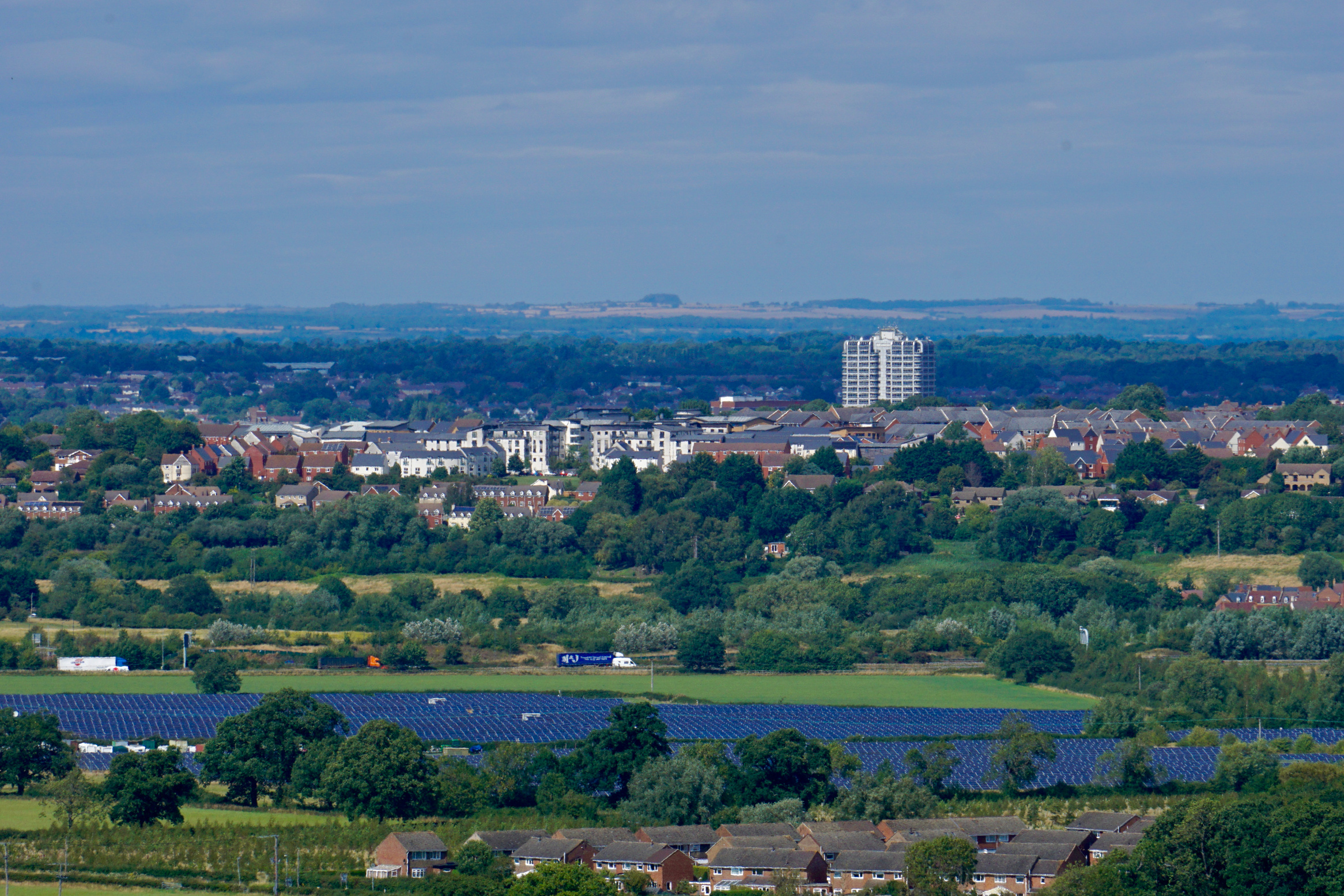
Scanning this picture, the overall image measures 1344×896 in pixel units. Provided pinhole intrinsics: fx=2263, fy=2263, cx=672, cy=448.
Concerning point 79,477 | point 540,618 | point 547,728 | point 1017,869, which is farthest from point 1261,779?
point 79,477

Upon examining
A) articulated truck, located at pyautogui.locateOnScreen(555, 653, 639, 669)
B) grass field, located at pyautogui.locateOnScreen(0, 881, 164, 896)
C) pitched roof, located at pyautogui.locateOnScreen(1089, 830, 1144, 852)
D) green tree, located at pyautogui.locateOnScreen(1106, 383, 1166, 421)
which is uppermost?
green tree, located at pyautogui.locateOnScreen(1106, 383, 1166, 421)

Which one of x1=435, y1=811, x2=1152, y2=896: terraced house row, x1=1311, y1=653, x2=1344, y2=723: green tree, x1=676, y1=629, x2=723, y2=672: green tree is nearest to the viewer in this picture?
x1=435, y1=811, x2=1152, y2=896: terraced house row

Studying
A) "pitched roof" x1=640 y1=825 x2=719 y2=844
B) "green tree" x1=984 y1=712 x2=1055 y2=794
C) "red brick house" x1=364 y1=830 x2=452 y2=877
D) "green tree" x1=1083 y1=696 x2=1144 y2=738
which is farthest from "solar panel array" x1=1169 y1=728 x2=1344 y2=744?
"red brick house" x1=364 y1=830 x2=452 y2=877

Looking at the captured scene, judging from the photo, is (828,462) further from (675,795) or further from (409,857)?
(409,857)

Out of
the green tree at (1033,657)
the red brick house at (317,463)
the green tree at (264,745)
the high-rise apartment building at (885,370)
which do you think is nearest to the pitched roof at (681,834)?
the green tree at (264,745)

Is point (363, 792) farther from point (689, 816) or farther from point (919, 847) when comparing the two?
point (919, 847)

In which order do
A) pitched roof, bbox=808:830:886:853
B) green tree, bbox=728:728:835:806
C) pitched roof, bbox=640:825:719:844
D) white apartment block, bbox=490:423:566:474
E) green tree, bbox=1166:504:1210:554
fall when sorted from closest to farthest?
pitched roof, bbox=808:830:886:853 < pitched roof, bbox=640:825:719:844 < green tree, bbox=728:728:835:806 < green tree, bbox=1166:504:1210:554 < white apartment block, bbox=490:423:566:474

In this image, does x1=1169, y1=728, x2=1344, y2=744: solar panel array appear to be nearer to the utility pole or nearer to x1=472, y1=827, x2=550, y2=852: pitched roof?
x1=472, y1=827, x2=550, y2=852: pitched roof
